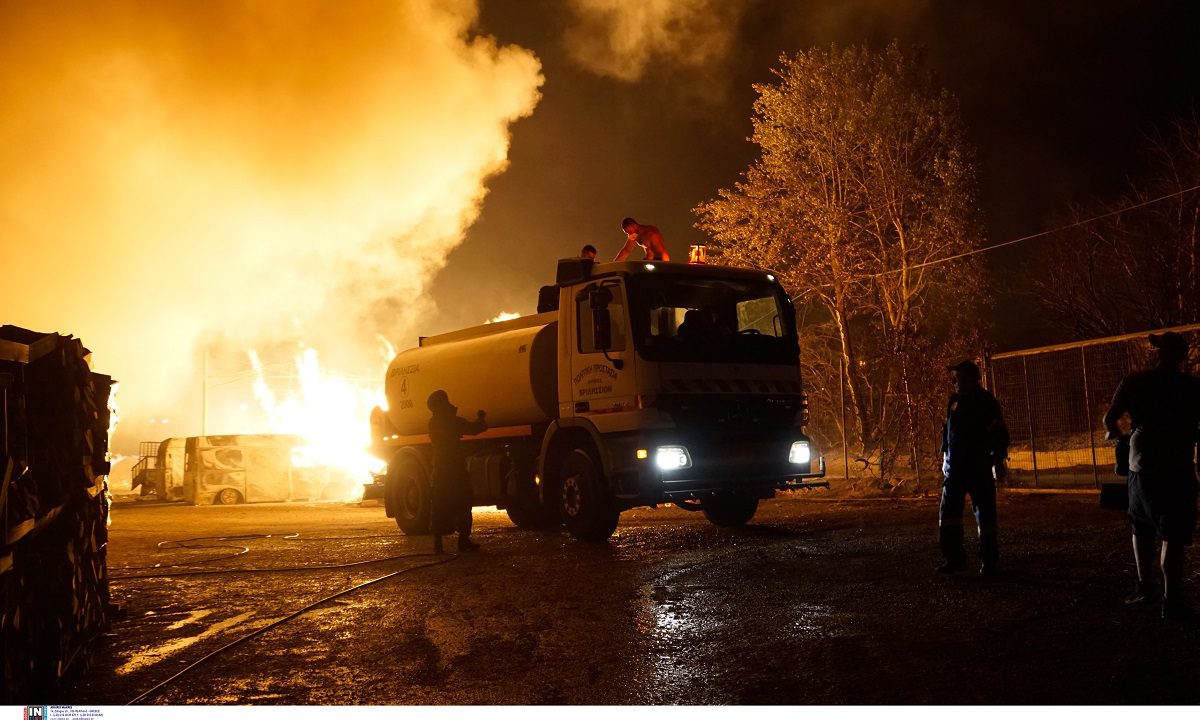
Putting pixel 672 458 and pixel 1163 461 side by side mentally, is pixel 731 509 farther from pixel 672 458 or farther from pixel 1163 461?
pixel 1163 461

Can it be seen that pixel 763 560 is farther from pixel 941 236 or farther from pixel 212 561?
pixel 941 236

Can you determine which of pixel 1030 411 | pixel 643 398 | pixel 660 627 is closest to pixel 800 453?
pixel 643 398

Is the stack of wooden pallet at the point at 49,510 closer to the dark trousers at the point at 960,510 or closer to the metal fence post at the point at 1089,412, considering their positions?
the dark trousers at the point at 960,510

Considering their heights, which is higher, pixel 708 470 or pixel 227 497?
pixel 708 470

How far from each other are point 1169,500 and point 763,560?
3.97 metres

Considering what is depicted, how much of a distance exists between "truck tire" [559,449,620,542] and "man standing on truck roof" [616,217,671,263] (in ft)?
9.77

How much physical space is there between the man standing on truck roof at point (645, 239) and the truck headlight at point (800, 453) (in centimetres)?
304

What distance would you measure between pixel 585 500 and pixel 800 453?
272 centimetres

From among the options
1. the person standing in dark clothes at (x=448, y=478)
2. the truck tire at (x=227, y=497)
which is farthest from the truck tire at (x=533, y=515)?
the truck tire at (x=227, y=497)

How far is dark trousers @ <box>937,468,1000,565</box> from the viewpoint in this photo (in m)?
7.50

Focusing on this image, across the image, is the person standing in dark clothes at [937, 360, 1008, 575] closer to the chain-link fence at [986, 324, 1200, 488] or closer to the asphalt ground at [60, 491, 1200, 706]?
the asphalt ground at [60, 491, 1200, 706]

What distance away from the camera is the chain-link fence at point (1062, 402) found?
14.6m

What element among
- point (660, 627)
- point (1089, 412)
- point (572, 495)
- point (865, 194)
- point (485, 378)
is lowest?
point (660, 627)

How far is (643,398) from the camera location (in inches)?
401
